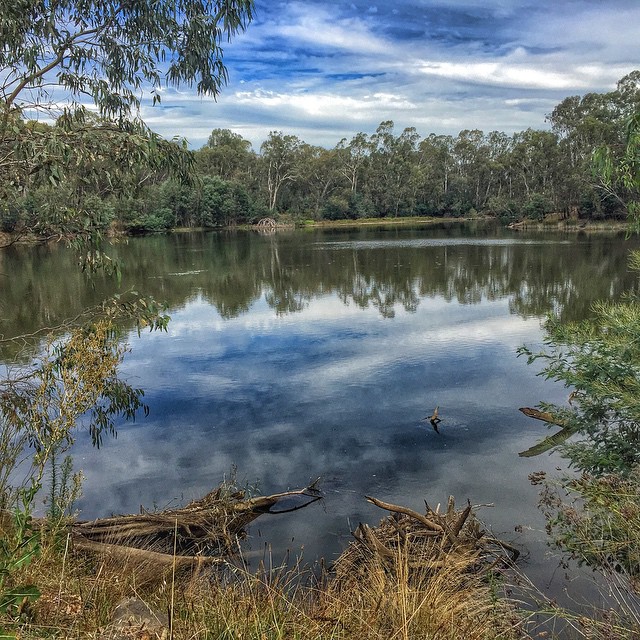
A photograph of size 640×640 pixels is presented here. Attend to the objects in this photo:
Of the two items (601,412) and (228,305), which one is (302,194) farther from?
(601,412)

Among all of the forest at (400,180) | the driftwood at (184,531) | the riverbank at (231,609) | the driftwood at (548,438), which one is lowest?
the driftwood at (548,438)

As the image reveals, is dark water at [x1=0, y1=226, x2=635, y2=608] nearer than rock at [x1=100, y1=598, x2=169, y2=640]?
No

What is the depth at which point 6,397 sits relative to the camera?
5.24 meters

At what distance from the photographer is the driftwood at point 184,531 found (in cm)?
402

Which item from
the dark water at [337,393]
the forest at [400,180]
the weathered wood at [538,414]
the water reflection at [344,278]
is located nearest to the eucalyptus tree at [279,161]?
the forest at [400,180]

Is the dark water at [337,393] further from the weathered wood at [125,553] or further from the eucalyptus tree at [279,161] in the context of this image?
the eucalyptus tree at [279,161]

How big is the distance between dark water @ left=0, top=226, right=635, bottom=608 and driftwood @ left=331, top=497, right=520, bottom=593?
0.46 meters

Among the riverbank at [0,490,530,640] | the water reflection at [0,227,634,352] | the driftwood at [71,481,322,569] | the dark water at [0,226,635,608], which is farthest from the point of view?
the water reflection at [0,227,634,352]

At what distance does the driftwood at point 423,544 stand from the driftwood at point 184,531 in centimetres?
92

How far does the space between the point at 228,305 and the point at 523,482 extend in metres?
12.2

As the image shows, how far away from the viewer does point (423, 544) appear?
4.25 m

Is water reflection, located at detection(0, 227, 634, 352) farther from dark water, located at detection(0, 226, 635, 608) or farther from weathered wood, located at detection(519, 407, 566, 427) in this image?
weathered wood, located at detection(519, 407, 566, 427)

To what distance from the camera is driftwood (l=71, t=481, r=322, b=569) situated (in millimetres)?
4016

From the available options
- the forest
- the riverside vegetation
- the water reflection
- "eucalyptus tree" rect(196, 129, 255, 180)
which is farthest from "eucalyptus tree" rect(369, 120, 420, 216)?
the riverside vegetation
